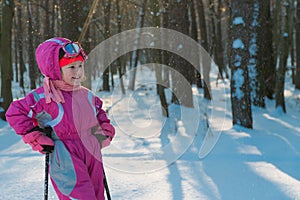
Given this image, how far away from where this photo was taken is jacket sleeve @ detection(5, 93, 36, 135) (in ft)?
8.34

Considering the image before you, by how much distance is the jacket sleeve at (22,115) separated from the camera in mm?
2541

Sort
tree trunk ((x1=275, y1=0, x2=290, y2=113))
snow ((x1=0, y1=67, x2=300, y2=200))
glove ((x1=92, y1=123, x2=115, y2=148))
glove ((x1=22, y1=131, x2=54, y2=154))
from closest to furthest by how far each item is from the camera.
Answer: glove ((x1=22, y1=131, x2=54, y2=154)) < glove ((x1=92, y1=123, x2=115, y2=148)) < snow ((x1=0, y1=67, x2=300, y2=200)) < tree trunk ((x1=275, y1=0, x2=290, y2=113))

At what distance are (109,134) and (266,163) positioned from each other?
307 centimetres

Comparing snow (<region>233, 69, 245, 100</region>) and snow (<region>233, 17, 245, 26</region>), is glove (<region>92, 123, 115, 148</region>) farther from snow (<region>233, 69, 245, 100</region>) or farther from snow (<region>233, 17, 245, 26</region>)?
snow (<region>233, 17, 245, 26</region>)

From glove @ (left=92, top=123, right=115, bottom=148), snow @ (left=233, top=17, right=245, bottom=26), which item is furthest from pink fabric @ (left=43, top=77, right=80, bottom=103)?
snow @ (left=233, top=17, right=245, bottom=26)

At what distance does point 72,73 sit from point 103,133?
1.64 ft

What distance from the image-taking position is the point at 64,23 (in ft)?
28.8

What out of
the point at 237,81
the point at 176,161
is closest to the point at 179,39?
the point at 237,81

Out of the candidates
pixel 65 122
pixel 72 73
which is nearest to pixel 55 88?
pixel 72 73

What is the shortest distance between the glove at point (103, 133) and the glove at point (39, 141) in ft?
1.16

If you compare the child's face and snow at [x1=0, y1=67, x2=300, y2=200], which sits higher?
the child's face

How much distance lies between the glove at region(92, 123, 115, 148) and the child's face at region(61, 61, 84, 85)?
14.9 inches

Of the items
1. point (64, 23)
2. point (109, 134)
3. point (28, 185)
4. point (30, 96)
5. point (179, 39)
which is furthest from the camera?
point (179, 39)

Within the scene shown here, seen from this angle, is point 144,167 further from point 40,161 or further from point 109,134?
point 109,134
